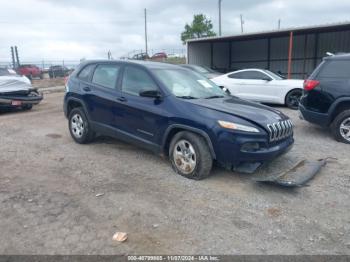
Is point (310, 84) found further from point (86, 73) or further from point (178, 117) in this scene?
point (86, 73)

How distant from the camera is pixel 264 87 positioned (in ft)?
37.2

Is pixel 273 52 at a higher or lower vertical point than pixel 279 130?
higher

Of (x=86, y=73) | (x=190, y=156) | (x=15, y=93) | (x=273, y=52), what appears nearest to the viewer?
(x=190, y=156)

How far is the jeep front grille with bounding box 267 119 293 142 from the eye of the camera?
4656mm

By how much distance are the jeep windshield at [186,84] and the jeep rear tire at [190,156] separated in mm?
697

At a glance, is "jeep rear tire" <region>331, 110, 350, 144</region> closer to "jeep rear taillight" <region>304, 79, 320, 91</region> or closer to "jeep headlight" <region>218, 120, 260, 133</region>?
"jeep rear taillight" <region>304, 79, 320, 91</region>

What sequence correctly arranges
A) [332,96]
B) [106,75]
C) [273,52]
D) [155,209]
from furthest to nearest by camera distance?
[273,52], [332,96], [106,75], [155,209]

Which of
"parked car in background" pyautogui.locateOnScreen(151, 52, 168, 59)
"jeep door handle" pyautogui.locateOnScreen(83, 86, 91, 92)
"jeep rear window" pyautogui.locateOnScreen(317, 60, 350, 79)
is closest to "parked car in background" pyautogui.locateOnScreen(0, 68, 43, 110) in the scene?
"jeep door handle" pyautogui.locateOnScreen(83, 86, 91, 92)

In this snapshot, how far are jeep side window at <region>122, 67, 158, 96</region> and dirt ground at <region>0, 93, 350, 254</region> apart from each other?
3.90 ft

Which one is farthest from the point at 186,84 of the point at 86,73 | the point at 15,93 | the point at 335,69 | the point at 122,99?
the point at 15,93

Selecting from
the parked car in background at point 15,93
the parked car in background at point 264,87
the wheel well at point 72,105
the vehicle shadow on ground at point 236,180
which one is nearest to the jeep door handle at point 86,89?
the wheel well at point 72,105

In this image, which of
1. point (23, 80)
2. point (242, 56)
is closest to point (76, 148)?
point (23, 80)

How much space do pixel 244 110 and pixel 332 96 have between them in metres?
2.90

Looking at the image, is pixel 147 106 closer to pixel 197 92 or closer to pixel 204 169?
pixel 197 92
